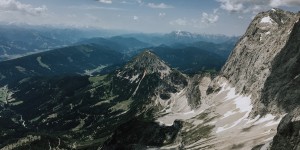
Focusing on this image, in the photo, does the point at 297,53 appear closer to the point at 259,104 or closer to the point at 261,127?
the point at 259,104

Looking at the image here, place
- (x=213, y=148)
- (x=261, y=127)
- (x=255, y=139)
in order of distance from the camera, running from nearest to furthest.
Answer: (x=255, y=139) → (x=213, y=148) → (x=261, y=127)

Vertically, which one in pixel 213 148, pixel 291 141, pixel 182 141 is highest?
pixel 291 141

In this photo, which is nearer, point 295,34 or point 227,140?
point 227,140

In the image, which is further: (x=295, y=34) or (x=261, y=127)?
(x=295, y=34)

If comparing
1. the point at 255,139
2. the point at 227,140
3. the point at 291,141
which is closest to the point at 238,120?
the point at 227,140

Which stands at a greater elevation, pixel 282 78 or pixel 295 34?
pixel 295 34

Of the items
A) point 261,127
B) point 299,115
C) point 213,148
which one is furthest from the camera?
point 261,127

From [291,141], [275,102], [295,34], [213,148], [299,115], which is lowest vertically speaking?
[213,148]

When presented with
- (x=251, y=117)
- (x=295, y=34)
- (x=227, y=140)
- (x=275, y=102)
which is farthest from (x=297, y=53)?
(x=227, y=140)

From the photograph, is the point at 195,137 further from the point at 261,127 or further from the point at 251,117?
the point at 261,127
